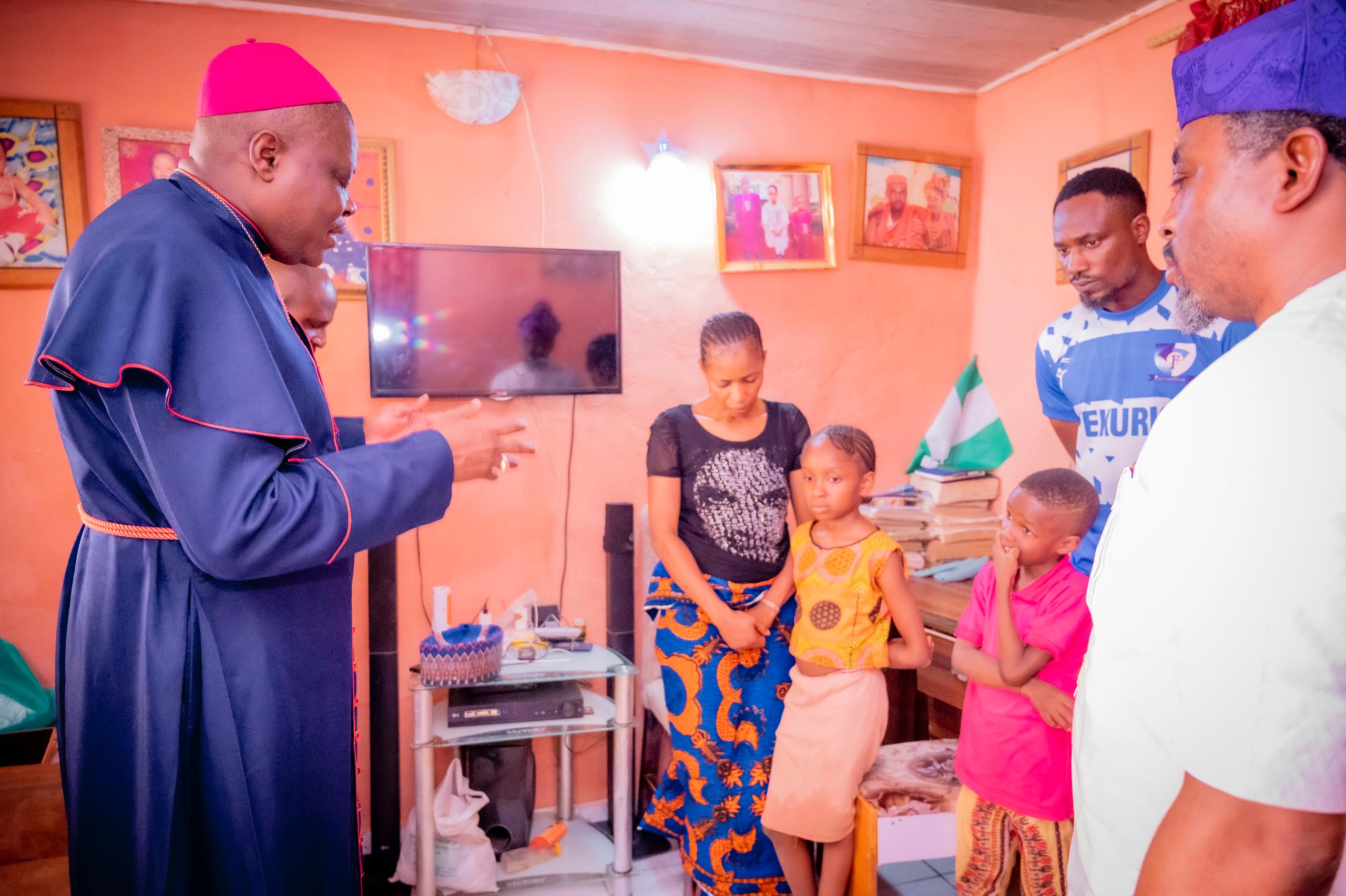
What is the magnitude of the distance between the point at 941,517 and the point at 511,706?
1.82m

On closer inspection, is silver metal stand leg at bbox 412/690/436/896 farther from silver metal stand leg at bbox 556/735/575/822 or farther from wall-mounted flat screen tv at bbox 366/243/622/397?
wall-mounted flat screen tv at bbox 366/243/622/397

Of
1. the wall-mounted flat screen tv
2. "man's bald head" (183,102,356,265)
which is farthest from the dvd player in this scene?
"man's bald head" (183,102,356,265)

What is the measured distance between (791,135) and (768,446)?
1.63m

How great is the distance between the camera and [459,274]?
9.37 ft

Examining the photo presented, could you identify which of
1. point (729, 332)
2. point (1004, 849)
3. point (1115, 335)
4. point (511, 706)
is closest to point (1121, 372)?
point (1115, 335)

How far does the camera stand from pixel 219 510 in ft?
3.12

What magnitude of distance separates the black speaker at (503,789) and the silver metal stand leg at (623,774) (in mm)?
371

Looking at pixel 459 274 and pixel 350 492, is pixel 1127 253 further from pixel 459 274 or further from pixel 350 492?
pixel 459 274

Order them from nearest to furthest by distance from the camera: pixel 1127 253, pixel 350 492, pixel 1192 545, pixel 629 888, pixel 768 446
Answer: pixel 1192 545, pixel 350 492, pixel 1127 253, pixel 768 446, pixel 629 888

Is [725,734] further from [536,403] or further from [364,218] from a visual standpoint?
[364,218]

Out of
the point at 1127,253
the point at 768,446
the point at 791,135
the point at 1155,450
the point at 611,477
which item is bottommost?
the point at 611,477

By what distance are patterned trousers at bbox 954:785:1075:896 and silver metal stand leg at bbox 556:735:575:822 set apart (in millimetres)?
1629

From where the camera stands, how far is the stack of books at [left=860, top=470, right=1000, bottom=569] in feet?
10.3

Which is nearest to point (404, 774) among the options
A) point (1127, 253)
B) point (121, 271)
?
point (121, 271)
